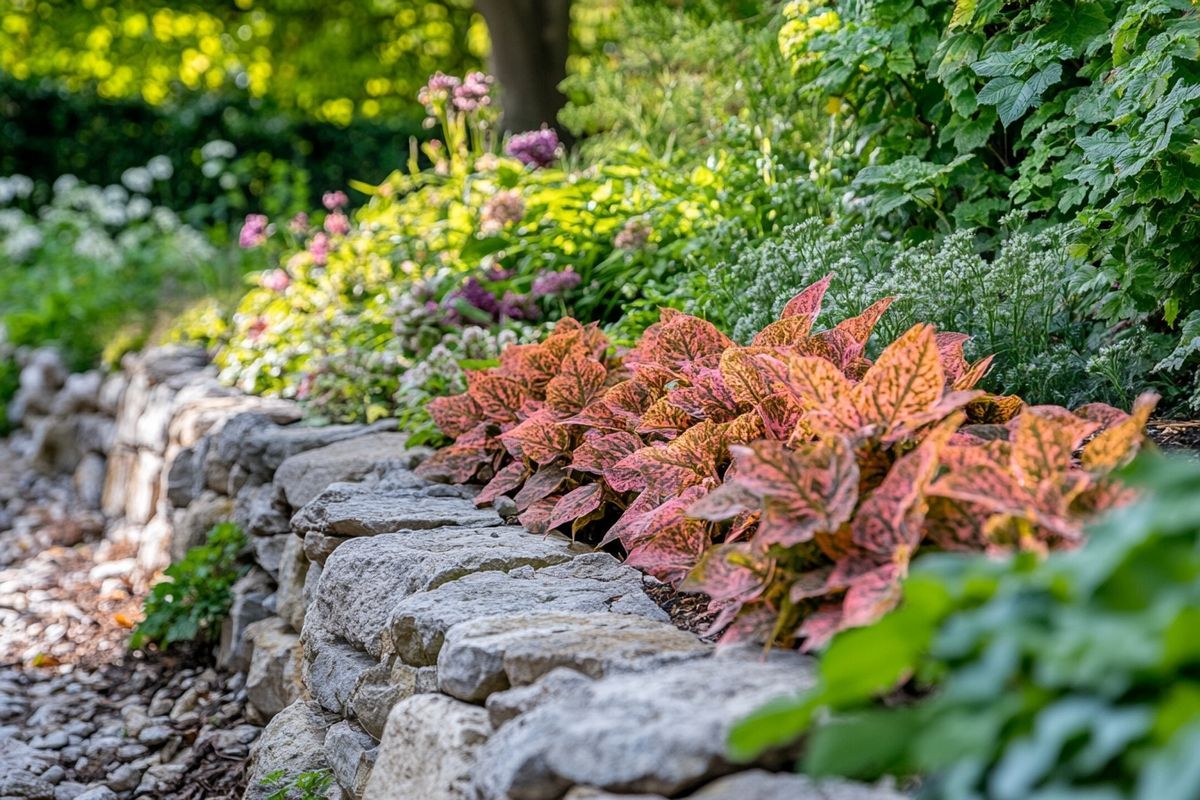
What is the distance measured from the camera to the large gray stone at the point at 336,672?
104 inches

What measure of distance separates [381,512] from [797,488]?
4.75ft

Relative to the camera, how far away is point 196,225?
989 cm

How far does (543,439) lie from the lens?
2803 mm

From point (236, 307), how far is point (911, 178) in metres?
4.42

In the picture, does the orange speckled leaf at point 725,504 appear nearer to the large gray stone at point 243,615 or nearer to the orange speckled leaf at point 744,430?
the orange speckled leaf at point 744,430

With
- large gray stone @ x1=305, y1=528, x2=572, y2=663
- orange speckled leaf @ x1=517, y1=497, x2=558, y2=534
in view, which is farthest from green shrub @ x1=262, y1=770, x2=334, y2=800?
orange speckled leaf @ x1=517, y1=497, x2=558, y2=534

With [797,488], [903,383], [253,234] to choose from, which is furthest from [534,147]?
[797,488]

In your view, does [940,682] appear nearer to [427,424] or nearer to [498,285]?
[427,424]

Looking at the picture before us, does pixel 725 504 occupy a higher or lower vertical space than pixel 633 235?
lower

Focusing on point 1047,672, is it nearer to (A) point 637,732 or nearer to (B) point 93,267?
(A) point 637,732

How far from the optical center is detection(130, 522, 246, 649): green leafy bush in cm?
394

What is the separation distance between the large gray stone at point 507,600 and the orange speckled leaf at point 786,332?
578 millimetres

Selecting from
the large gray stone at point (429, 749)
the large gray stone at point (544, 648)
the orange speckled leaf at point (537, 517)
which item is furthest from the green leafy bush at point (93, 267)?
the large gray stone at point (544, 648)

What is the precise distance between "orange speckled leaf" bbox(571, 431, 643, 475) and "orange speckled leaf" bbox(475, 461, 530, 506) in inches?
14.0
